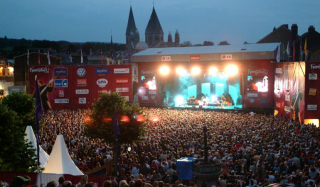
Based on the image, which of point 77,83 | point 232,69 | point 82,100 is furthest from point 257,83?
point 77,83

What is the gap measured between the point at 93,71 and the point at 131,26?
75814mm

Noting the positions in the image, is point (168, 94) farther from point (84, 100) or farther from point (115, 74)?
point (84, 100)

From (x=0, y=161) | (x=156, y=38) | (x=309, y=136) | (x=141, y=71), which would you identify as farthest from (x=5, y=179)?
(x=156, y=38)

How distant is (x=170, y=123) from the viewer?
20734 mm

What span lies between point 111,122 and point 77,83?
855 inches

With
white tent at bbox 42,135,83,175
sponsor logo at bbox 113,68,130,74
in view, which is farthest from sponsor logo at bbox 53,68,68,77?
white tent at bbox 42,135,83,175

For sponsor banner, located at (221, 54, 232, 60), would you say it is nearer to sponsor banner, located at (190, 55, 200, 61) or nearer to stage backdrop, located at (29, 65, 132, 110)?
sponsor banner, located at (190, 55, 200, 61)

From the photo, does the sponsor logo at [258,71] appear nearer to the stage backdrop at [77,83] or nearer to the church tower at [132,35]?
the stage backdrop at [77,83]

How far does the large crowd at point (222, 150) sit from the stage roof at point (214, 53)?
10773mm

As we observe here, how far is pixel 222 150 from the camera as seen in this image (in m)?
13.6

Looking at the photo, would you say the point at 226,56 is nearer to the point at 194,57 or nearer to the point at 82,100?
the point at 194,57

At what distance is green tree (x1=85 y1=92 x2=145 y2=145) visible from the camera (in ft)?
47.8

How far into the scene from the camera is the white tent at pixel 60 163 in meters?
10.6

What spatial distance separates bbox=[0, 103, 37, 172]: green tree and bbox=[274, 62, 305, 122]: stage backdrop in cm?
1864
